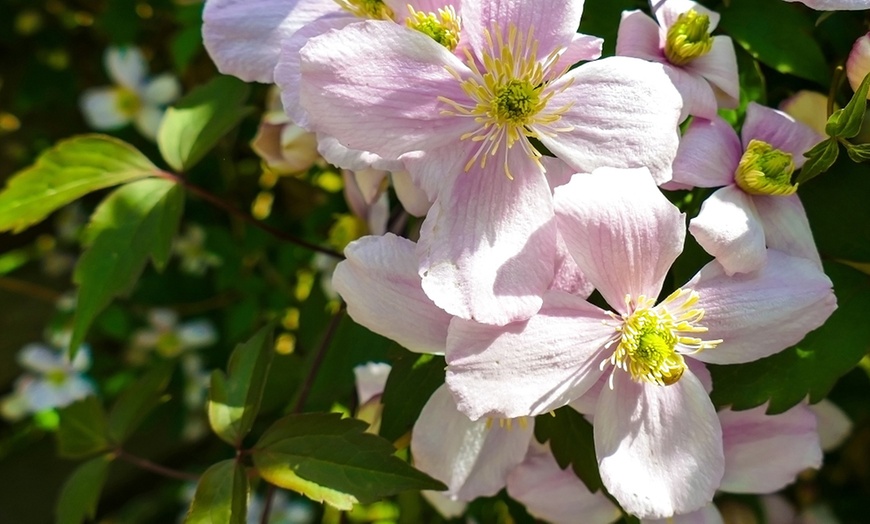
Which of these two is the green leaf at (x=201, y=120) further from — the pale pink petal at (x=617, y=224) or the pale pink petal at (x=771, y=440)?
the pale pink petal at (x=771, y=440)

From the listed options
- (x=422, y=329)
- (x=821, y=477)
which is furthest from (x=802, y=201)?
(x=821, y=477)

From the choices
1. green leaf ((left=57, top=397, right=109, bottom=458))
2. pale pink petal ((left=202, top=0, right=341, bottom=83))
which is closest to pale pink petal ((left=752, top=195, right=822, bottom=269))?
pale pink petal ((left=202, top=0, right=341, bottom=83))

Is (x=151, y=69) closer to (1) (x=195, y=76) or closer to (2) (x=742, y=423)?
(1) (x=195, y=76)

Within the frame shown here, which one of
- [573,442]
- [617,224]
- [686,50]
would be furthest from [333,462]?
[686,50]

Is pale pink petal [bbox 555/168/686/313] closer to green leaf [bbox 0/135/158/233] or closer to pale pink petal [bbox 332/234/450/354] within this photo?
pale pink petal [bbox 332/234/450/354]

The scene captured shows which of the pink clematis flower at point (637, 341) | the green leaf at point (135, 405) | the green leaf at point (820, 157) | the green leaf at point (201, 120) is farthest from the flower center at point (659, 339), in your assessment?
the green leaf at point (135, 405)

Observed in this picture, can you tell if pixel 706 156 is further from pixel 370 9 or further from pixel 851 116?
pixel 370 9
